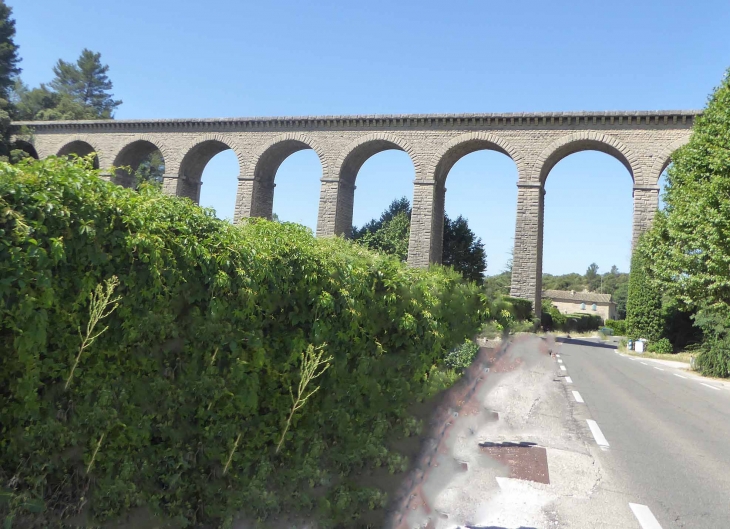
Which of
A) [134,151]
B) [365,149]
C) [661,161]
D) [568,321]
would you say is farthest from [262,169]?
[568,321]

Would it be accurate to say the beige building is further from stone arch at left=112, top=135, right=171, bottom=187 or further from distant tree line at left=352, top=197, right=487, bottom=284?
stone arch at left=112, top=135, right=171, bottom=187

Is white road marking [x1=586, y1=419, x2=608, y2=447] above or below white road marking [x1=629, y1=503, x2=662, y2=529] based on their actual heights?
below

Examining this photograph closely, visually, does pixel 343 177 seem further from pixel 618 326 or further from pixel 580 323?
pixel 618 326

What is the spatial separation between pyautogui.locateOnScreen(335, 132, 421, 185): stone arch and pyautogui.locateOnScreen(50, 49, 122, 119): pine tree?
5036 cm

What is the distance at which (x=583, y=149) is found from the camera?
3009cm

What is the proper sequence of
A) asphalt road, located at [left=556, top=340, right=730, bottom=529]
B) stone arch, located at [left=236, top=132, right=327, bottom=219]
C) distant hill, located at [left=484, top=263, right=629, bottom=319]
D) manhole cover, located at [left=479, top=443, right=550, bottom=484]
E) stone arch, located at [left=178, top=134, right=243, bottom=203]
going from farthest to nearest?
distant hill, located at [left=484, top=263, right=629, bottom=319]
stone arch, located at [left=178, top=134, right=243, bottom=203]
stone arch, located at [left=236, top=132, right=327, bottom=219]
manhole cover, located at [left=479, top=443, right=550, bottom=484]
asphalt road, located at [left=556, top=340, right=730, bottom=529]

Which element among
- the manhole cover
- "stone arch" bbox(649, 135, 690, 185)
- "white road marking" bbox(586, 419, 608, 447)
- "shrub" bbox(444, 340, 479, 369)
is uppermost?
"stone arch" bbox(649, 135, 690, 185)

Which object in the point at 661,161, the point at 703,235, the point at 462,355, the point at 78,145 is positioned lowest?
the point at 462,355

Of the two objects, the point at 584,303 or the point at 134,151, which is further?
the point at 584,303

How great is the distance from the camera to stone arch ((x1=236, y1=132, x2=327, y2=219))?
110ft

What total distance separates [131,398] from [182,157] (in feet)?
114

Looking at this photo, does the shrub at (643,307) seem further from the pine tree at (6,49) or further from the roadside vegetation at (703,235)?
the pine tree at (6,49)

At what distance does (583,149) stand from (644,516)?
2812 cm

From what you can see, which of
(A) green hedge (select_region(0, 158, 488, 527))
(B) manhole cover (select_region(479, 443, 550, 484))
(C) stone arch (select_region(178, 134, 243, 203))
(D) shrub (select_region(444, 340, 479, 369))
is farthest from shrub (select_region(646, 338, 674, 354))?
(A) green hedge (select_region(0, 158, 488, 527))
